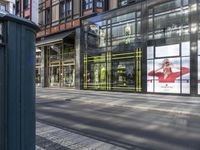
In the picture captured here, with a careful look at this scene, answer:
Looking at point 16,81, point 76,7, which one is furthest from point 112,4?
point 16,81

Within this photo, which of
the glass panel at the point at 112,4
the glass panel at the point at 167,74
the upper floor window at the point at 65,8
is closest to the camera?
the glass panel at the point at 167,74

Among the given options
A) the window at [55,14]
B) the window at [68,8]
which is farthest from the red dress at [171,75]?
the window at [55,14]

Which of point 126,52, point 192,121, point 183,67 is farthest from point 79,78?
point 192,121

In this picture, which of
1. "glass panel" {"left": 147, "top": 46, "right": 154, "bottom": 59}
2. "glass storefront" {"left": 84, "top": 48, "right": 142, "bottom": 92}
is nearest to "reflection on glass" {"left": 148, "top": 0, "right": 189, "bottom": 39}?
"glass panel" {"left": 147, "top": 46, "right": 154, "bottom": 59}

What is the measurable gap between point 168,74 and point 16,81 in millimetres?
18095

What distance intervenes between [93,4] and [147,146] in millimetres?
22132

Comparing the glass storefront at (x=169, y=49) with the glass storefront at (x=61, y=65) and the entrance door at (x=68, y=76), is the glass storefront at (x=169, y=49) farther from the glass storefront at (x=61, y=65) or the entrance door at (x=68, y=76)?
the glass storefront at (x=61, y=65)

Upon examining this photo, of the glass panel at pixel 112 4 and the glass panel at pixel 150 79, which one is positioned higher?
the glass panel at pixel 112 4

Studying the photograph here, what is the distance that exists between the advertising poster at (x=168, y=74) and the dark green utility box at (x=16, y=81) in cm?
1704

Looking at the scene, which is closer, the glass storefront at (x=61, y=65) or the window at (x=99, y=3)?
the window at (x=99, y=3)

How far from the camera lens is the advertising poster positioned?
19266 millimetres

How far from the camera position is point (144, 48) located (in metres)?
21.5

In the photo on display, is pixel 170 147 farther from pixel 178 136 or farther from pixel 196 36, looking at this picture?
pixel 196 36

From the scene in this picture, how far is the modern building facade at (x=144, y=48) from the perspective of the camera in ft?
61.7
